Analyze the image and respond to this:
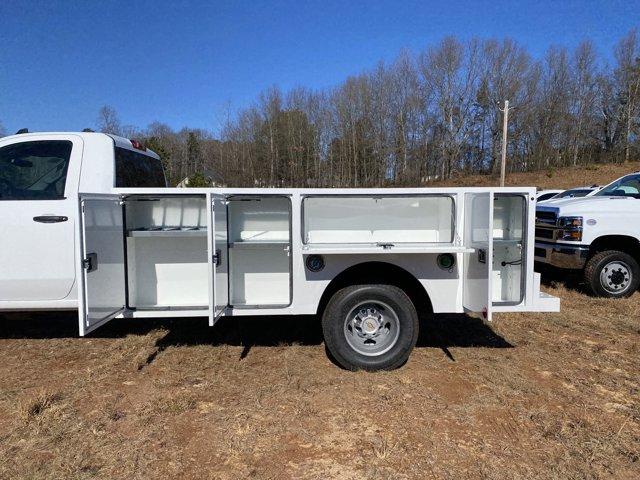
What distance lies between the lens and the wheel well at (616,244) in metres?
7.58

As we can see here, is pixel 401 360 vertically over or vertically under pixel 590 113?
under

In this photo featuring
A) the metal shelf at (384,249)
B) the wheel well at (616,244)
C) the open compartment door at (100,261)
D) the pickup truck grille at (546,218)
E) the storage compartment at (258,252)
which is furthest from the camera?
the pickup truck grille at (546,218)

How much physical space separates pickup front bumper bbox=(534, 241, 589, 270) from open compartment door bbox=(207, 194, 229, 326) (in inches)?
221

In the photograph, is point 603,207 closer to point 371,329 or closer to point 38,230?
point 371,329

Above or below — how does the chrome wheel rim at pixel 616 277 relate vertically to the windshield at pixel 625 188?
below

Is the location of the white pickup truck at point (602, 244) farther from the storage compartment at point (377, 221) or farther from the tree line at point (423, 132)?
the tree line at point (423, 132)

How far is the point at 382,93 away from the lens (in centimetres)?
4359

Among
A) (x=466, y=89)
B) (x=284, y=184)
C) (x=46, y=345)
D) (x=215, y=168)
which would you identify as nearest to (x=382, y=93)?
(x=466, y=89)

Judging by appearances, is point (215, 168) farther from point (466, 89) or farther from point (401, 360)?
point (401, 360)

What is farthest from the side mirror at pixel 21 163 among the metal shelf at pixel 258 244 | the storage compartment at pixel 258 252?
the metal shelf at pixel 258 244

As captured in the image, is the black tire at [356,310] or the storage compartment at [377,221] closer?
the black tire at [356,310]

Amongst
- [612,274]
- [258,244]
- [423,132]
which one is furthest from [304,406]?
[423,132]

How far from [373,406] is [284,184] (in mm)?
38401

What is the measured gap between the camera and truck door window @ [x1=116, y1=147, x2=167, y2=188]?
15.3 ft
